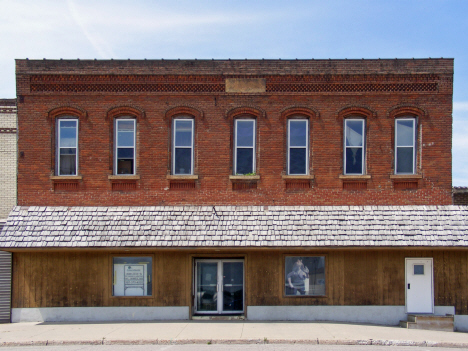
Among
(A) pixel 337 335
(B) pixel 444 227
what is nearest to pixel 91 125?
(A) pixel 337 335

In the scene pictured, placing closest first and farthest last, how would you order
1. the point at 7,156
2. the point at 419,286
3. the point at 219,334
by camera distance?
1. the point at 219,334
2. the point at 419,286
3. the point at 7,156

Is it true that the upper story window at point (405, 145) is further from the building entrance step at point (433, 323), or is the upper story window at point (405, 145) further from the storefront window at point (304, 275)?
the building entrance step at point (433, 323)

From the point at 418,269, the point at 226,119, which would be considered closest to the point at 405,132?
the point at 418,269

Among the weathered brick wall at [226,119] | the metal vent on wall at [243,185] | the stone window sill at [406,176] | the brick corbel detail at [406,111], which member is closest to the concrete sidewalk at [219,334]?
the weathered brick wall at [226,119]

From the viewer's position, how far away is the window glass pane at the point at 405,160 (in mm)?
15570

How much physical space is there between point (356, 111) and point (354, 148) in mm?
1136

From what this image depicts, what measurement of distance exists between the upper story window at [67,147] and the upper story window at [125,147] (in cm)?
127

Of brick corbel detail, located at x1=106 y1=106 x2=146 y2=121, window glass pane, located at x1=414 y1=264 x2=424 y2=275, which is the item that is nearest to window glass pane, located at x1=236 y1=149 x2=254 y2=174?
brick corbel detail, located at x1=106 y1=106 x2=146 y2=121

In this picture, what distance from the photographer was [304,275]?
15.1 metres

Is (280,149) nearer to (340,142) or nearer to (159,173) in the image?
(340,142)

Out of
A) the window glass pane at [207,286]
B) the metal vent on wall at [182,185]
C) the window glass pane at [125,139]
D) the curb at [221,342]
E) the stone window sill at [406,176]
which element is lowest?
the curb at [221,342]

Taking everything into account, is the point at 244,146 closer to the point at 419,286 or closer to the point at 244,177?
the point at 244,177

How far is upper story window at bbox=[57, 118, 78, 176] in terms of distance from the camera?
15.7 m

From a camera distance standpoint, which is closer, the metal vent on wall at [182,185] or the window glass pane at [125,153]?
the metal vent on wall at [182,185]
